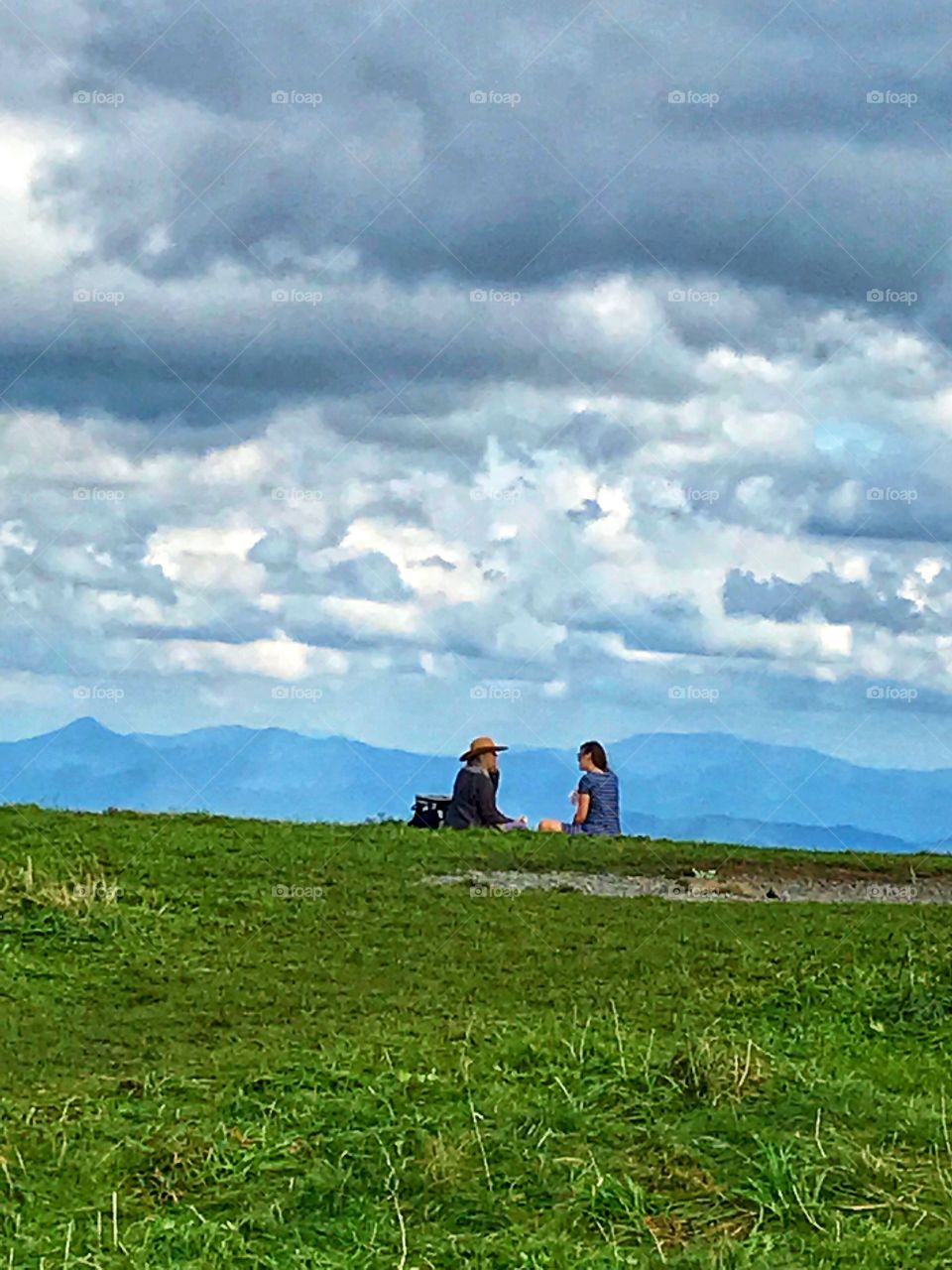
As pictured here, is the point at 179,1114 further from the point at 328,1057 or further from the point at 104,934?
the point at 104,934

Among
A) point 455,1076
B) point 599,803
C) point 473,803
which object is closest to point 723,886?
point 599,803

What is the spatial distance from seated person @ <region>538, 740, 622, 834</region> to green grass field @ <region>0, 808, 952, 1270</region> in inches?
156

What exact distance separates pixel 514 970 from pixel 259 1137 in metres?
4.32

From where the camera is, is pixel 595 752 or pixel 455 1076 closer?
pixel 455 1076

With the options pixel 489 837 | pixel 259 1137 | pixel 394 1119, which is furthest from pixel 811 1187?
pixel 489 837

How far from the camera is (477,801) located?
18125mm

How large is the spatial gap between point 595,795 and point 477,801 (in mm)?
1161

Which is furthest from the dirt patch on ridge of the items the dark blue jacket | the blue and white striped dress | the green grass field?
the dark blue jacket

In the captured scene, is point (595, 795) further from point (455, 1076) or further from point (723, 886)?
point (455, 1076)

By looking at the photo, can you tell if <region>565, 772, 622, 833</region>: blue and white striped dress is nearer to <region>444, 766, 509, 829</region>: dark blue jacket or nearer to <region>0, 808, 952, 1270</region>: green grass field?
<region>444, 766, 509, 829</region>: dark blue jacket

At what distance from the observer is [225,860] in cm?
1505

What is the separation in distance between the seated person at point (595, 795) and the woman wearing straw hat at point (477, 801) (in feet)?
1.89

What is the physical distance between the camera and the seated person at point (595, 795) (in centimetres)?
1809

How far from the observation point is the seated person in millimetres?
18094
